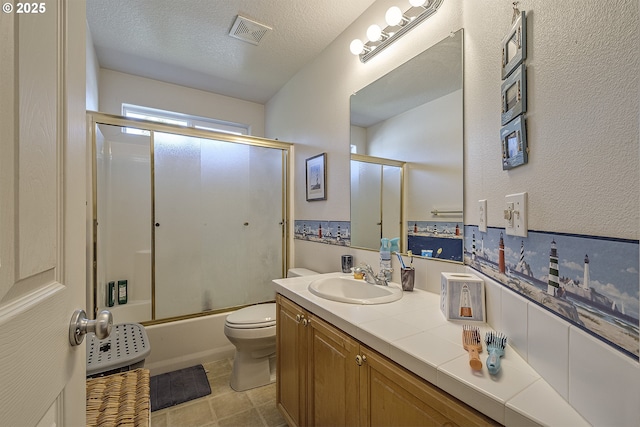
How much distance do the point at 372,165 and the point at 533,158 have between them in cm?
106

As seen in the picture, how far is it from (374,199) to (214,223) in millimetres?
1490

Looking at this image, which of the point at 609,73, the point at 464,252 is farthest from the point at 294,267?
the point at 609,73

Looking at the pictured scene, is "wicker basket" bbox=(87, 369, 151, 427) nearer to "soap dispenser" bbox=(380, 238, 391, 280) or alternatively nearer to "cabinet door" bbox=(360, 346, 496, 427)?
"cabinet door" bbox=(360, 346, 496, 427)

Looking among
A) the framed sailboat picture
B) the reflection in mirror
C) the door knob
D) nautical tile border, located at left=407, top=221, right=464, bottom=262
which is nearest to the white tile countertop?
nautical tile border, located at left=407, top=221, right=464, bottom=262

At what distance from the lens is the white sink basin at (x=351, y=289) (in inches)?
49.2

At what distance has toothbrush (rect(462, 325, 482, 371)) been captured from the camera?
655mm

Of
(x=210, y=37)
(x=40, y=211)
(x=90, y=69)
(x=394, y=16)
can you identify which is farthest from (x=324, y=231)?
(x=90, y=69)

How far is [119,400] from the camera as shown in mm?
1044

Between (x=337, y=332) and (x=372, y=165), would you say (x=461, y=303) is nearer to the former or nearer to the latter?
(x=337, y=332)

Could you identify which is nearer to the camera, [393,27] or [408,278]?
[408,278]

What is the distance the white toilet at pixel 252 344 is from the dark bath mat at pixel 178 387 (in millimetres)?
234

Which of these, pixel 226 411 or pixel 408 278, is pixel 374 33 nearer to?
pixel 408 278

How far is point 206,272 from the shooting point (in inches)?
94.3

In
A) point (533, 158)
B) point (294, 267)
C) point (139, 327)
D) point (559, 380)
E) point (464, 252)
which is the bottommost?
point (139, 327)
